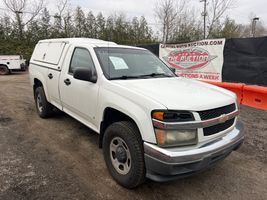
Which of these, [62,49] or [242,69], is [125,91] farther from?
[242,69]

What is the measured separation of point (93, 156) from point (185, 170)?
1.80 metres

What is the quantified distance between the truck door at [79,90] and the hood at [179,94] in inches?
23.1

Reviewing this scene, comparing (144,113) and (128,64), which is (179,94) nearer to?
(144,113)

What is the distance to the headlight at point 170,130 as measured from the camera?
2391mm

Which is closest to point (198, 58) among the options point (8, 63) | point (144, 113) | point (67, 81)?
point (67, 81)

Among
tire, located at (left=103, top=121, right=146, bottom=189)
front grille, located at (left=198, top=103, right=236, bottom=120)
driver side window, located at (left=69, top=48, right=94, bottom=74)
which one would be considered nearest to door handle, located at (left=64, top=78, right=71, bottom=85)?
driver side window, located at (left=69, top=48, right=94, bottom=74)

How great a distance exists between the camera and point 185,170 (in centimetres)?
243

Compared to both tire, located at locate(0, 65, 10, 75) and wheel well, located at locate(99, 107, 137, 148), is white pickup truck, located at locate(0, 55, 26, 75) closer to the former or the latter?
tire, located at locate(0, 65, 10, 75)

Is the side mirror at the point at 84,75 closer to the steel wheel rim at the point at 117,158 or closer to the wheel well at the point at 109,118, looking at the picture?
the wheel well at the point at 109,118

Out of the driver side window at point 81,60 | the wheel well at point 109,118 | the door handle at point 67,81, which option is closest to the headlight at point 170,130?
the wheel well at point 109,118

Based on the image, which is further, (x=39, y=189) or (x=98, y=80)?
(x=98, y=80)

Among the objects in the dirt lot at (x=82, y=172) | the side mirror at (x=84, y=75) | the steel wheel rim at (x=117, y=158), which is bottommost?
the dirt lot at (x=82, y=172)

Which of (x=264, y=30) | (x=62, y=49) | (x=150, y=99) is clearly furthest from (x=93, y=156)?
(x=264, y=30)

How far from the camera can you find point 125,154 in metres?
2.92
